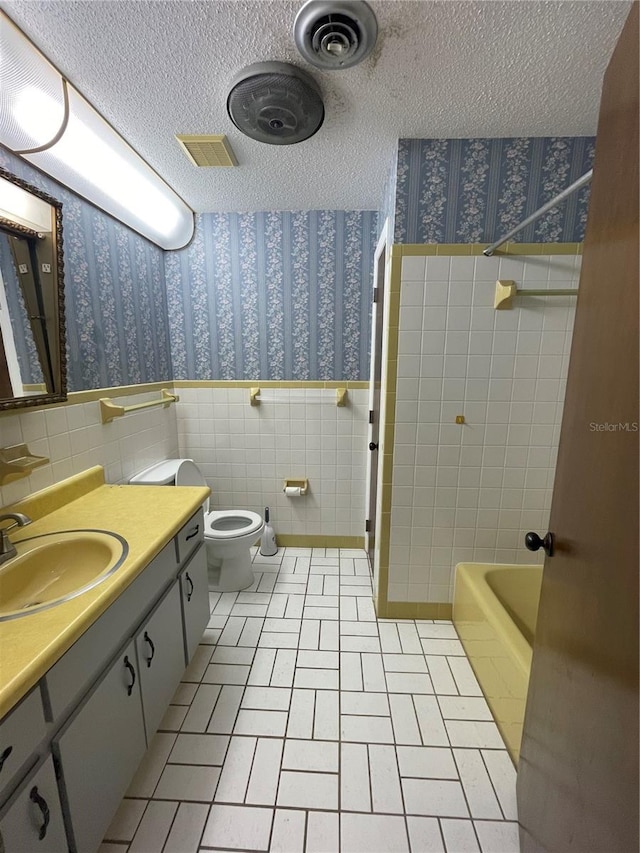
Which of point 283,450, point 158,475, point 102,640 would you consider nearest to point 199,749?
point 102,640

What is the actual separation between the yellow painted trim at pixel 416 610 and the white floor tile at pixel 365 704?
0.47 metres

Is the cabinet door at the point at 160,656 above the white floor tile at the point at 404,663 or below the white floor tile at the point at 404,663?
above

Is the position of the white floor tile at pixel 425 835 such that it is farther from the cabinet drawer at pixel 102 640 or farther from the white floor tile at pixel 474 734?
the cabinet drawer at pixel 102 640

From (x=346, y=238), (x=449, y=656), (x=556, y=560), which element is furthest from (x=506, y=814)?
(x=346, y=238)

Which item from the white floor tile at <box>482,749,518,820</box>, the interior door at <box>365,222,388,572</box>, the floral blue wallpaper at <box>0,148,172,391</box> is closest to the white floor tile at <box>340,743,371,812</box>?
the white floor tile at <box>482,749,518,820</box>

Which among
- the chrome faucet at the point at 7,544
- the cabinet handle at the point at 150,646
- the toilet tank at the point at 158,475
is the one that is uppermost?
the chrome faucet at the point at 7,544

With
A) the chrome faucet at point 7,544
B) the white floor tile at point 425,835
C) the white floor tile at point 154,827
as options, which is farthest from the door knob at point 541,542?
the chrome faucet at point 7,544

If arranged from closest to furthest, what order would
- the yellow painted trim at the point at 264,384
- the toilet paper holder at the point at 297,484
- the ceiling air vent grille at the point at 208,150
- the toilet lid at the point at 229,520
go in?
the ceiling air vent grille at the point at 208,150 < the toilet lid at the point at 229,520 < the yellow painted trim at the point at 264,384 < the toilet paper holder at the point at 297,484

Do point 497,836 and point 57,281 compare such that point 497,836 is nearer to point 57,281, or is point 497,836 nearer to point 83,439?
point 83,439

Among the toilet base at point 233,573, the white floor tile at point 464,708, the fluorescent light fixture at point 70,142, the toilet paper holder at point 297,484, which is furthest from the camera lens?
the toilet paper holder at point 297,484

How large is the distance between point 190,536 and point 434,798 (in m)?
1.25

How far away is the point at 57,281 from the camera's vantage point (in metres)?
1.35

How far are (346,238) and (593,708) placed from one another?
2.46 m

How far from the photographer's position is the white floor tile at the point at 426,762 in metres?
1.18
